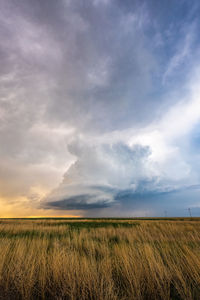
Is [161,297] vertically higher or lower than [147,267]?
lower

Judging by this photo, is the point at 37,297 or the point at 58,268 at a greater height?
the point at 58,268

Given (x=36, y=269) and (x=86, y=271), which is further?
(x=36, y=269)

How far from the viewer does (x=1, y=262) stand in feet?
13.4

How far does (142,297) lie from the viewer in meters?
2.93

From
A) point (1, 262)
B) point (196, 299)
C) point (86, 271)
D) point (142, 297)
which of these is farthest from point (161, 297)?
point (1, 262)

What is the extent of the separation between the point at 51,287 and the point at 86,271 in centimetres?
76

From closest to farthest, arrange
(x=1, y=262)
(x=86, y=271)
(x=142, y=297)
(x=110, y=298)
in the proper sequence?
(x=110, y=298)
(x=142, y=297)
(x=86, y=271)
(x=1, y=262)

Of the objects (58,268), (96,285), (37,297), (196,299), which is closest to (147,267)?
(196,299)

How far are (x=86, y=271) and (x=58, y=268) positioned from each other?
0.66m

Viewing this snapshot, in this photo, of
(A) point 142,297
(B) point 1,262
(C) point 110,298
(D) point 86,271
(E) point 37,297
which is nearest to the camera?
(C) point 110,298

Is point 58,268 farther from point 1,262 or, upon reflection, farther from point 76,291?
point 1,262

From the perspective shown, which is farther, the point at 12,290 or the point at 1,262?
the point at 1,262

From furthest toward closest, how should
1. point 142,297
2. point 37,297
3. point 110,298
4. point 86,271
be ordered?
point 86,271, point 37,297, point 142,297, point 110,298

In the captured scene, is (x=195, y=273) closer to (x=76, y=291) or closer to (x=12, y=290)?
(x=76, y=291)
